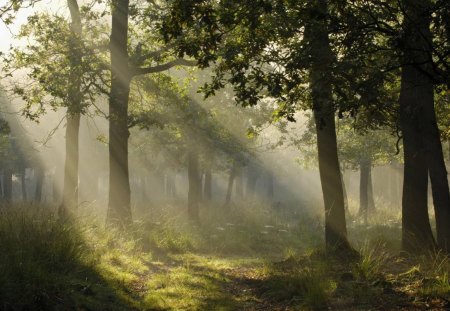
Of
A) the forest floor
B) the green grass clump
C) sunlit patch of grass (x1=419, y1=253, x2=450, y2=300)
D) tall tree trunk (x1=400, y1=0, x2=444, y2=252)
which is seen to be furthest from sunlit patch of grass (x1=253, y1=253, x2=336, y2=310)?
the green grass clump

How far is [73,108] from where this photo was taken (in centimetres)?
1408

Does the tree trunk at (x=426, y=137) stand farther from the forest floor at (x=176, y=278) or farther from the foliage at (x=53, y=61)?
the foliage at (x=53, y=61)

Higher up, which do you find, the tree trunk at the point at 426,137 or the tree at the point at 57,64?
the tree at the point at 57,64

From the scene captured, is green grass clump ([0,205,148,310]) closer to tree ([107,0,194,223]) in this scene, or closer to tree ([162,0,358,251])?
tree ([162,0,358,251])

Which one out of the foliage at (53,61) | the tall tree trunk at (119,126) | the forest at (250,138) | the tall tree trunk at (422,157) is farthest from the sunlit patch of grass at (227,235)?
the tall tree trunk at (422,157)

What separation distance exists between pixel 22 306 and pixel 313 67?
18.0 ft

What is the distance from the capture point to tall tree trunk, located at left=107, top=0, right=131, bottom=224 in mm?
15562

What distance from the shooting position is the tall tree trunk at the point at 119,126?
613 inches

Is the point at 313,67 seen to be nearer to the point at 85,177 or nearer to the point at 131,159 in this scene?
the point at 131,159

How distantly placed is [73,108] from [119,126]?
1.84 meters

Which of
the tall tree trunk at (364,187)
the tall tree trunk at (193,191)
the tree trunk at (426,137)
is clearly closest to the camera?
the tree trunk at (426,137)

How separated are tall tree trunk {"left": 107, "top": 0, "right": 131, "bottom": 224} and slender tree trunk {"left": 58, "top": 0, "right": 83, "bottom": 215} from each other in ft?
3.87

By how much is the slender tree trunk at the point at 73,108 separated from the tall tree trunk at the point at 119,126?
1179 mm

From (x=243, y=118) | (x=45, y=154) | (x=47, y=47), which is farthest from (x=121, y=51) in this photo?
(x=45, y=154)
